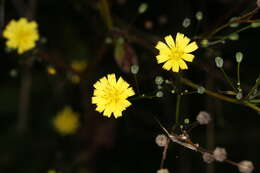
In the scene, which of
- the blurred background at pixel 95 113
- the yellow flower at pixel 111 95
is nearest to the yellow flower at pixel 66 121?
the blurred background at pixel 95 113

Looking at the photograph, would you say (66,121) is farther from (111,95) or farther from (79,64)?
(111,95)

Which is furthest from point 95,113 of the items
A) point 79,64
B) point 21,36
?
point 21,36

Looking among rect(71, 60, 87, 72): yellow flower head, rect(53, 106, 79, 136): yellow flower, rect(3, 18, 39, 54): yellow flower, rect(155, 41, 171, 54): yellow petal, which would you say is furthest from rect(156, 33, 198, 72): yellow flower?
rect(53, 106, 79, 136): yellow flower

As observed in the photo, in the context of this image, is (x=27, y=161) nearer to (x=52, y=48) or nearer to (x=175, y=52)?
(x=52, y=48)

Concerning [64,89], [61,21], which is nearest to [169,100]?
[64,89]

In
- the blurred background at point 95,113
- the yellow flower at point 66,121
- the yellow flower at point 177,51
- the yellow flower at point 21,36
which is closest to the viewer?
the yellow flower at point 177,51

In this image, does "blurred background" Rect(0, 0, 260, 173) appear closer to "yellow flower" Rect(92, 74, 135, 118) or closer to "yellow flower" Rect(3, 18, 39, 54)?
"yellow flower" Rect(3, 18, 39, 54)

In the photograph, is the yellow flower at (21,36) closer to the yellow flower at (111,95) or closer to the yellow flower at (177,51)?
the yellow flower at (111,95)
